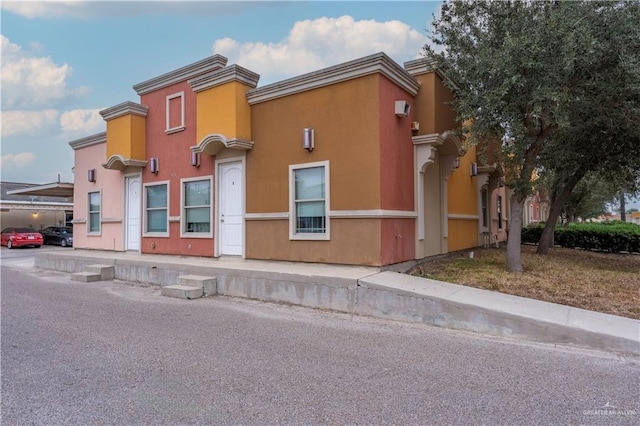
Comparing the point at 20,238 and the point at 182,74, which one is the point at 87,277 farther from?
the point at 20,238

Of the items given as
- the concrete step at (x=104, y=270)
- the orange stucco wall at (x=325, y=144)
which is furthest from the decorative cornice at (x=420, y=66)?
the concrete step at (x=104, y=270)

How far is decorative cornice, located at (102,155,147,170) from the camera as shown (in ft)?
37.4

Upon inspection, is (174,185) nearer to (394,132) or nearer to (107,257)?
(107,257)

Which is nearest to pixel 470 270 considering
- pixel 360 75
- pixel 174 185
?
pixel 360 75

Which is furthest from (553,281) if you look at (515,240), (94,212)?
(94,212)

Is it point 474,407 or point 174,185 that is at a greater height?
point 174,185

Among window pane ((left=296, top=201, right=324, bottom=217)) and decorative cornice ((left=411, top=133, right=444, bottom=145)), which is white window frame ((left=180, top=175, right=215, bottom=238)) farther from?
decorative cornice ((left=411, top=133, right=444, bottom=145))

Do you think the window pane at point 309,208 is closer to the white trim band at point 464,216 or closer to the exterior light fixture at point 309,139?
the exterior light fixture at point 309,139

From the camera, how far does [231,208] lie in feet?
31.9

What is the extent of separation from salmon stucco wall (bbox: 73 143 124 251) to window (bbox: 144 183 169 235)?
3.94ft

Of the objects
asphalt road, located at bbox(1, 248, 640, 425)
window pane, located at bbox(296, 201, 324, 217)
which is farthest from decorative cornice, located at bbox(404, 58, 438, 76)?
asphalt road, located at bbox(1, 248, 640, 425)

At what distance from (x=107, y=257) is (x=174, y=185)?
275 cm

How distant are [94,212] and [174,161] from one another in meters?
4.56

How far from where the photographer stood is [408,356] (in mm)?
4484
